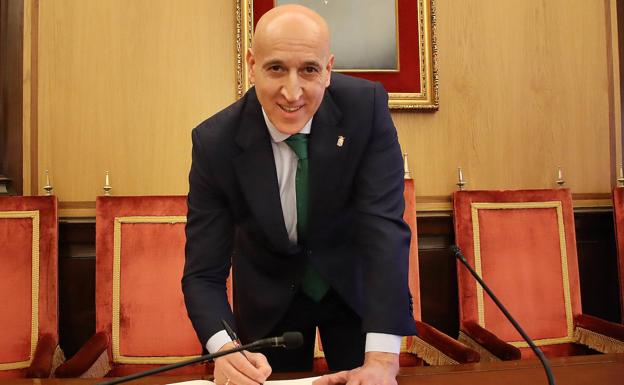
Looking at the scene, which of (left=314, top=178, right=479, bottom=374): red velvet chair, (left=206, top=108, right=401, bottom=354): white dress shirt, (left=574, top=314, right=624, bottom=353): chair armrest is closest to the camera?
(left=206, top=108, right=401, bottom=354): white dress shirt

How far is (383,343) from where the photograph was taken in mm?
1005

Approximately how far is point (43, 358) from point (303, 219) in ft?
3.29

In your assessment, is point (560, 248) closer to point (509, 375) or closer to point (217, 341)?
point (509, 375)

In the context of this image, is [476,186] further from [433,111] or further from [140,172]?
[140,172]

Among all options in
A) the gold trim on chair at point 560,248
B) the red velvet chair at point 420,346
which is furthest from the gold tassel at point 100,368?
the gold trim on chair at point 560,248

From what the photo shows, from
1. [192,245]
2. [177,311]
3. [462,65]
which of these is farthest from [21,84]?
[462,65]

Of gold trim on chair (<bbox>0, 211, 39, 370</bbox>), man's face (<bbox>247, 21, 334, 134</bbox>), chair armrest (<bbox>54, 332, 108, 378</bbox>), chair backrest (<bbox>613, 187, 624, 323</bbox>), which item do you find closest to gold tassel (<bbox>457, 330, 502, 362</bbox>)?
chair backrest (<bbox>613, 187, 624, 323</bbox>)

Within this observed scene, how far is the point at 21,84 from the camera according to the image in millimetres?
2111

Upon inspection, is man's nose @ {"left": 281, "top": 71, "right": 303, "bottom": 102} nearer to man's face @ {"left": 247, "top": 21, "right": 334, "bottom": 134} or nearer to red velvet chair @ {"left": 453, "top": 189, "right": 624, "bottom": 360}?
man's face @ {"left": 247, "top": 21, "right": 334, "bottom": 134}

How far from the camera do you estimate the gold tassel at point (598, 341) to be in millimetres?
1774

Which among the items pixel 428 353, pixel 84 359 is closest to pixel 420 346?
pixel 428 353

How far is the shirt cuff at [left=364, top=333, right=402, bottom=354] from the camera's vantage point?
100 cm

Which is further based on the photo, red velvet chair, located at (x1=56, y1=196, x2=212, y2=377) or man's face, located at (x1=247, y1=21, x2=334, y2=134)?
red velvet chair, located at (x1=56, y1=196, x2=212, y2=377)

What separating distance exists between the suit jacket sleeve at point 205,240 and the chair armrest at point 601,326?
1.33 meters
